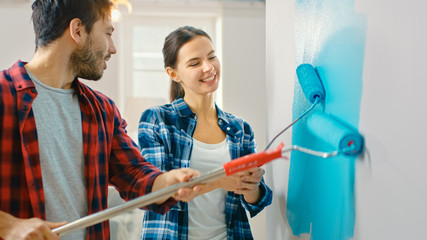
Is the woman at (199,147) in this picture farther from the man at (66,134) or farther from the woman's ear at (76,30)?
the woman's ear at (76,30)

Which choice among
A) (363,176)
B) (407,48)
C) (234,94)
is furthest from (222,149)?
(234,94)

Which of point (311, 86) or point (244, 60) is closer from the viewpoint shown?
point (311, 86)

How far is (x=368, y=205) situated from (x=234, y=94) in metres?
2.63

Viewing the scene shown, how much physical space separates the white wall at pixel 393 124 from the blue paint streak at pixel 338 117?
3 centimetres

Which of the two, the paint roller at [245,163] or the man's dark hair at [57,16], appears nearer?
the paint roller at [245,163]

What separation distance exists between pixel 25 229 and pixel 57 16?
530 millimetres

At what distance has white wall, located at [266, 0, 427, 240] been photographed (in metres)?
0.55

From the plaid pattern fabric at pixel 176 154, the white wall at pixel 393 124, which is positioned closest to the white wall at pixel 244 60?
the plaid pattern fabric at pixel 176 154

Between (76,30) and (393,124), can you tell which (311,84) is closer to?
(393,124)

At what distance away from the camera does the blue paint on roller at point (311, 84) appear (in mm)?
857

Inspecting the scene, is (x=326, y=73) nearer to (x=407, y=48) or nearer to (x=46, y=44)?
(x=407, y=48)

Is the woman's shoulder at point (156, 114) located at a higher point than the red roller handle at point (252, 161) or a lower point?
higher

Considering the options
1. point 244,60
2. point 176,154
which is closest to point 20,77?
point 176,154

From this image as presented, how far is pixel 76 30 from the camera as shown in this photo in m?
0.99
